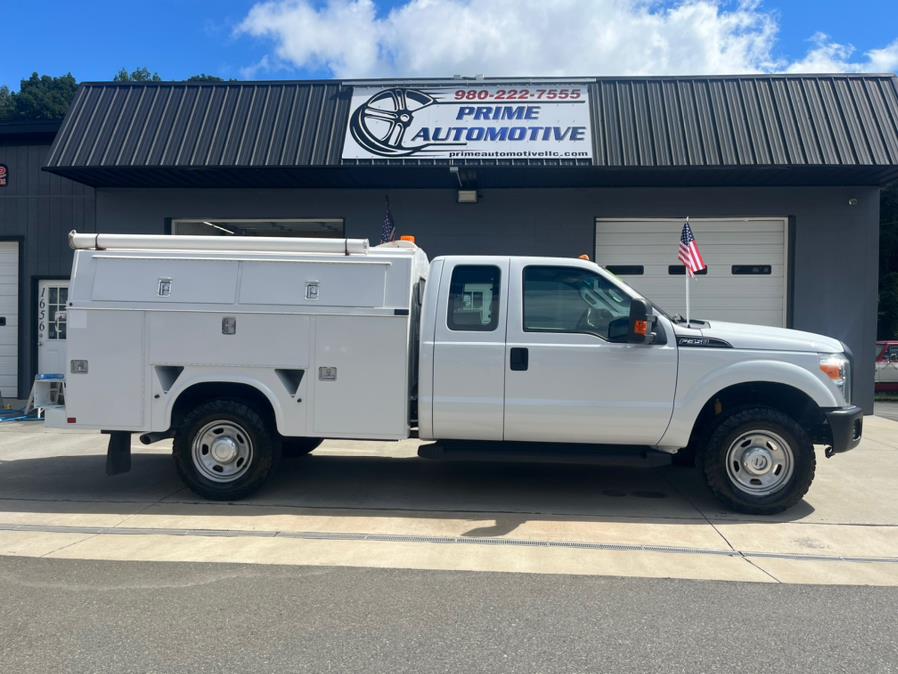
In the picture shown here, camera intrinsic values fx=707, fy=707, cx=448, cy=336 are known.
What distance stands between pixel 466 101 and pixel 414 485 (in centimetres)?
670

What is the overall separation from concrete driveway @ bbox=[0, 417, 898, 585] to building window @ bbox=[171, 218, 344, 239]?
538cm

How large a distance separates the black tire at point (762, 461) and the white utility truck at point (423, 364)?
17mm

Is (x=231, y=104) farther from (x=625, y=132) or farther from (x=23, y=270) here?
(x=625, y=132)

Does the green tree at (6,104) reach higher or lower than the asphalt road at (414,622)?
higher

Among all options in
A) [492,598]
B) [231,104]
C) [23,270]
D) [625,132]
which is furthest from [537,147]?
[23,270]

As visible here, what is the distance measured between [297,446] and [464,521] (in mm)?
2562

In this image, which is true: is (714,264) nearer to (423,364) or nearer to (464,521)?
(423,364)

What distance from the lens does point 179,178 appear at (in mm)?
11812

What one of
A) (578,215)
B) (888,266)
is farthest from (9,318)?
(888,266)

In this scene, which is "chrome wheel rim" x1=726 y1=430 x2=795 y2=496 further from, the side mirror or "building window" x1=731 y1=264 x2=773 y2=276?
"building window" x1=731 y1=264 x2=773 y2=276

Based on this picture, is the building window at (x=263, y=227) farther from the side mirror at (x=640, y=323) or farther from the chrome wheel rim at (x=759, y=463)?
the chrome wheel rim at (x=759, y=463)

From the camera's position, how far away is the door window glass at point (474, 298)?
6.29 m

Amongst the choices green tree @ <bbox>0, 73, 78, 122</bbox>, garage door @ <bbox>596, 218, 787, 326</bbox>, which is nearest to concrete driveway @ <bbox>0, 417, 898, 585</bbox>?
garage door @ <bbox>596, 218, 787, 326</bbox>

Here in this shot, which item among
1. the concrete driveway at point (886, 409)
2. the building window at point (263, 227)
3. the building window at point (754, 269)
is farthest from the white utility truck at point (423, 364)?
the concrete driveway at point (886, 409)
